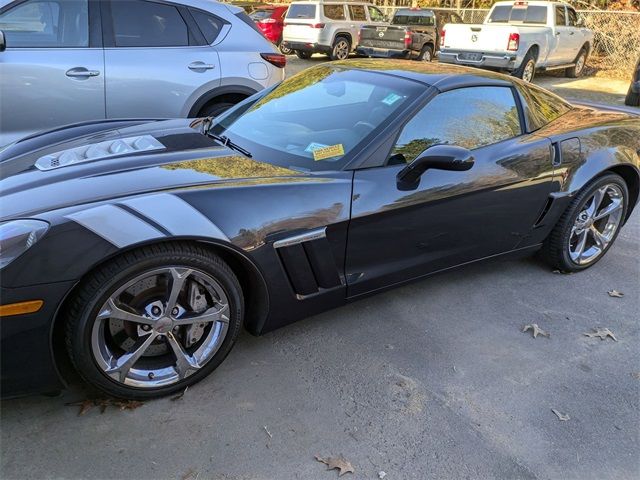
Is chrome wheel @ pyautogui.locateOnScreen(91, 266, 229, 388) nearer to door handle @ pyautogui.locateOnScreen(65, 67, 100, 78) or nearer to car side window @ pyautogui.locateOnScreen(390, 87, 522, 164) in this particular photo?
car side window @ pyautogui.locateOnScreen(390, 87, 522, 164)

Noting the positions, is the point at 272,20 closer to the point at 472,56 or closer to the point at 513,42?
the point at 472,56

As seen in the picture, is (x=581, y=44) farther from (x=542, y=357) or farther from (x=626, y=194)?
(x=542, y=357)

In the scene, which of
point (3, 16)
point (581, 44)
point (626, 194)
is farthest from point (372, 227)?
point (581, 44)

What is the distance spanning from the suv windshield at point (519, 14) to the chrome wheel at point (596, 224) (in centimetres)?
1024

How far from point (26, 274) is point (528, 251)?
2967 mm

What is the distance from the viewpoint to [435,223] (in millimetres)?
2959

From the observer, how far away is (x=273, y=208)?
245 centimetres

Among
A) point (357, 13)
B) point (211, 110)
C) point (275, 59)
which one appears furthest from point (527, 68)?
point (211, 110)

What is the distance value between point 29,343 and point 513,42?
11.4m

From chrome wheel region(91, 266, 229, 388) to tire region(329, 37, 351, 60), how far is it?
14102mm

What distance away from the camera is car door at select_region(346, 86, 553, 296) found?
9.07ft

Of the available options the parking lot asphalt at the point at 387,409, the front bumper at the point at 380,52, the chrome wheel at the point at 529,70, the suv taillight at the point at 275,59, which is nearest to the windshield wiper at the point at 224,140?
the parking lot asphalt at the point at 387,409

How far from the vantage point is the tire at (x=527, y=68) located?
1151 cm

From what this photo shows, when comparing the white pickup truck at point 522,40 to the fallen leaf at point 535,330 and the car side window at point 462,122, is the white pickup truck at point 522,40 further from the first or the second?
the fallen leaf at point 535,330
